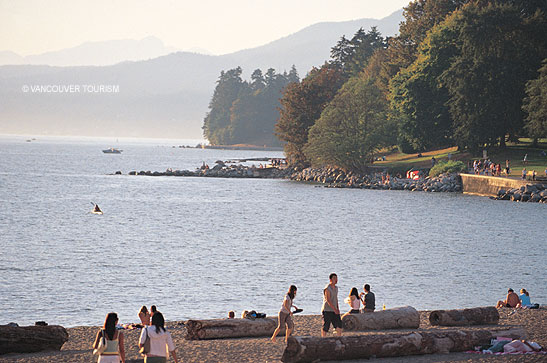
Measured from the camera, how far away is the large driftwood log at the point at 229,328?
23422 mm

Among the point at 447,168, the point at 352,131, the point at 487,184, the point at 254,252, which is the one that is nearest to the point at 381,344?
the point at 254,252

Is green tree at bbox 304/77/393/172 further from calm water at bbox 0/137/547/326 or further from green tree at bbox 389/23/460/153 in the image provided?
calm water at bbox 0/137/547/326

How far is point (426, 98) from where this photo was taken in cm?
10462

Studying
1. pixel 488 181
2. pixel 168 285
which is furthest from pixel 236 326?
pixel 488 181

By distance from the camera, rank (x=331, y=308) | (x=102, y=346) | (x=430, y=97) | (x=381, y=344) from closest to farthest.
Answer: (x=102, y=346) < (x=381, y=344) < (x=331, y=308) < (x=430, y=97)

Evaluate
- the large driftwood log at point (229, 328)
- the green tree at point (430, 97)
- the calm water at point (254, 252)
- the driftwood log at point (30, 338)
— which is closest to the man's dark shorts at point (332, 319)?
the large driftwood log at point (229, 328)

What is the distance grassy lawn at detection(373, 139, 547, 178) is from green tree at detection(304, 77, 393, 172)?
470 centimetres

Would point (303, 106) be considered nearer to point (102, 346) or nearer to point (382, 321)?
point (382, 321)

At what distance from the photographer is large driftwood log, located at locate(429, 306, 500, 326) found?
25156 millimetres

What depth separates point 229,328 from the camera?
77.7ft

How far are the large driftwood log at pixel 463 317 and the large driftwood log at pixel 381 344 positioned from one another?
337 cm

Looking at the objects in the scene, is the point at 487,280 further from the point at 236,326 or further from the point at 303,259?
the point at 236,326

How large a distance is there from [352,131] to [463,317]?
86866 millimetres

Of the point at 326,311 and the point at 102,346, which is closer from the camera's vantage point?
the point at 102,346
